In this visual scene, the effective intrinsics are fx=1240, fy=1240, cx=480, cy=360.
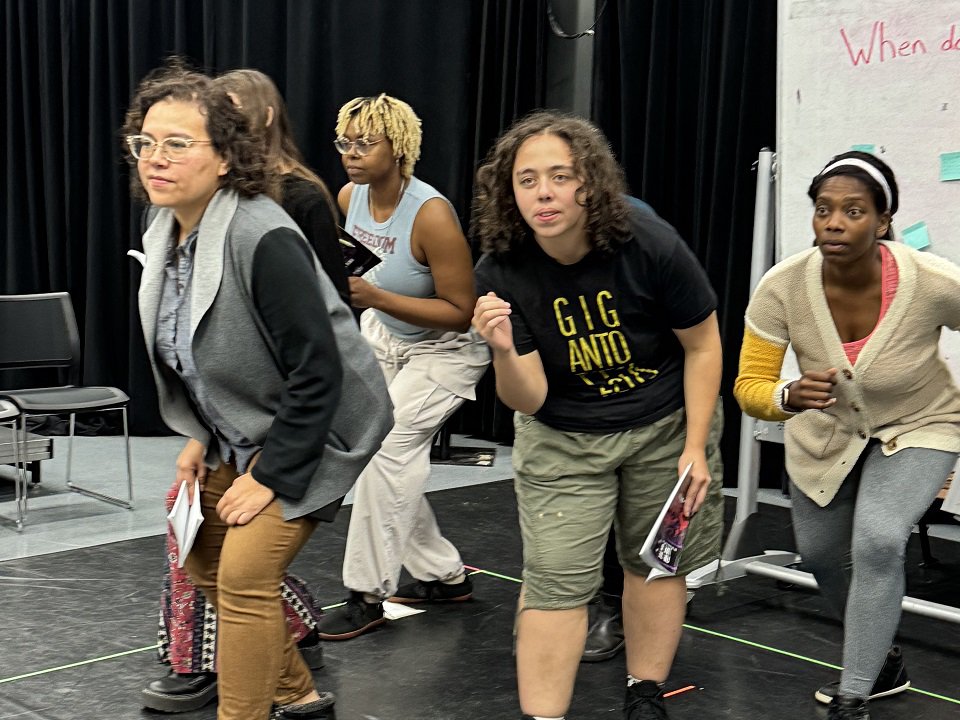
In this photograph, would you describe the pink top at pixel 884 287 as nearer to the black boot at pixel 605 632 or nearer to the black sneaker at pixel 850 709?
the black sneaker at pixel 850 709

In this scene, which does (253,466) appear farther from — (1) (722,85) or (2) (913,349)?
(1) (722,85)

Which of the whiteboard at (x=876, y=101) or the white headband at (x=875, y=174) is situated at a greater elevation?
the whiteboard at (x=876, y=101)

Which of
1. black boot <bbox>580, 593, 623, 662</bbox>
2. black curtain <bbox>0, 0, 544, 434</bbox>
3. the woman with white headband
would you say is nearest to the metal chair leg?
black curtain <bbox>0, 0, 544, 434</bbox>

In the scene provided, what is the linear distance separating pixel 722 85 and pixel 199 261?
3657 mm

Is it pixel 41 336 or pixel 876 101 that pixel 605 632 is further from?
pixel 41 336

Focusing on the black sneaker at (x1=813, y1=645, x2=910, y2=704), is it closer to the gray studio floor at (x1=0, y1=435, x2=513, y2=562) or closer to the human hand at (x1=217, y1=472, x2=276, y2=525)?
the human hand at (x1=217, y1=472, x2=276, y2=525)

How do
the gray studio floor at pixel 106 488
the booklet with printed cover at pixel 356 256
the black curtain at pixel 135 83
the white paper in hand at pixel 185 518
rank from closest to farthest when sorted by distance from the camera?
the white paper in hand at pixel 185 518 < the booklet with printed cover at pixel 356 256 < the gray studio floor at pixel 106 488 < the black curtain at pixel 135 83

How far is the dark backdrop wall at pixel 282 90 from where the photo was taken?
5660 mm

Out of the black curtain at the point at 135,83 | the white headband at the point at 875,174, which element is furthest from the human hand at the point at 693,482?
the black curtain at the point at 135,83

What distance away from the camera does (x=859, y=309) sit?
103 inches

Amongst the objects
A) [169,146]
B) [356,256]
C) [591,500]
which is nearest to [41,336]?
[356,256]

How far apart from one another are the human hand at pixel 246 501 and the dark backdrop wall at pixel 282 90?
374 centimetres

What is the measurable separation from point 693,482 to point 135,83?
16.8 feet

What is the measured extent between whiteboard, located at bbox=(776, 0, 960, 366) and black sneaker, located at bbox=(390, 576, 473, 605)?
136 cm
